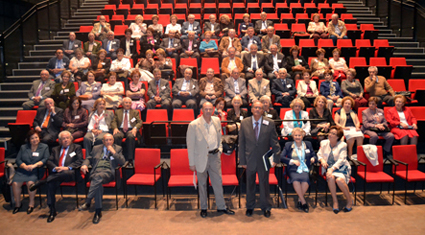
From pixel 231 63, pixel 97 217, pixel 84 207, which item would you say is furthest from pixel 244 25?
pixel 97 217

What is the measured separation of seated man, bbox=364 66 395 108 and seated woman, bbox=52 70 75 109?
5545 mm

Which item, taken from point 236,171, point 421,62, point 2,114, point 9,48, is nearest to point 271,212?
point 236,171

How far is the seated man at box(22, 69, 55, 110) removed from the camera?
6.16 m

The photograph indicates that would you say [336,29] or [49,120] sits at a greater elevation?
[336,29]

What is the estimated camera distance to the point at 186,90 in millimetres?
6254

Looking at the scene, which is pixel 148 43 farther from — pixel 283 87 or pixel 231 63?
pixel 283 87

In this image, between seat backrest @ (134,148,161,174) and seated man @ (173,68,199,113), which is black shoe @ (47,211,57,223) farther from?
seated man @ (173,68,199,113)

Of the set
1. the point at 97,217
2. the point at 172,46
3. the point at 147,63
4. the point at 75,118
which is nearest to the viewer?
the point at 97,217

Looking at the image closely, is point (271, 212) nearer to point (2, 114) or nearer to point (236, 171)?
point (236, 171)

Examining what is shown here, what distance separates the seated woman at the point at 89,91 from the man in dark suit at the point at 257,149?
3.24 meters

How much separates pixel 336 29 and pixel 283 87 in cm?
310

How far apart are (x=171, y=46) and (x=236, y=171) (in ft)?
13.1

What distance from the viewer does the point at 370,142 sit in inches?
209

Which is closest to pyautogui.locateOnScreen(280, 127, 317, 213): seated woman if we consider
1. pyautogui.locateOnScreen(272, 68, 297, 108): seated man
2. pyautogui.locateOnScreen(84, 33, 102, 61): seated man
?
pyautogui.locateOnScreen(272, 68, 297, 108): seated man
